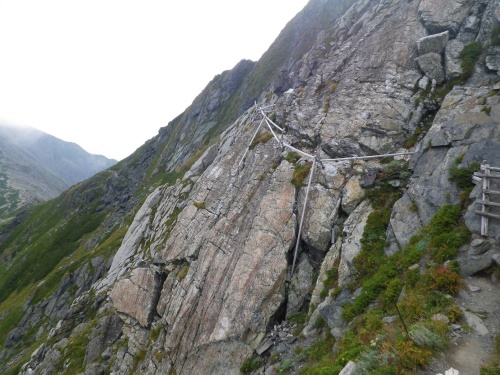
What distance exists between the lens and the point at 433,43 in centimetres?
2545

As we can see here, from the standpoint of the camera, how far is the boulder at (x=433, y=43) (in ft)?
82.0

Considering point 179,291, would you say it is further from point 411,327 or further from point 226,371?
point 411,327

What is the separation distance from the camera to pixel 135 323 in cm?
2905

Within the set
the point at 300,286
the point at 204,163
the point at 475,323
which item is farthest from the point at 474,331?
the point at 204,163

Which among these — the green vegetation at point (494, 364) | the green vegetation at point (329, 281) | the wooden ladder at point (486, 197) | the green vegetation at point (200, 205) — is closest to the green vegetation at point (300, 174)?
the green vegetation at point (329, 281)

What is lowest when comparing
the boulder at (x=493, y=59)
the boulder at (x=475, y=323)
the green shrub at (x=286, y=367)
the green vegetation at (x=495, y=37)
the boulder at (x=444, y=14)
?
the green shrub at (x=286, y=367)

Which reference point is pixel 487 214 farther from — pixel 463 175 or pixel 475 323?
pixel 475 323

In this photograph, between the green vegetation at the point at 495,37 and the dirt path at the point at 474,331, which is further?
the green vegetation at the point at 495,37

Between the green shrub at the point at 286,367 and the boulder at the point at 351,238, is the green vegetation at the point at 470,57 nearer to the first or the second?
the boulder at the point at 351,238

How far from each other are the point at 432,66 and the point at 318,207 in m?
17.2

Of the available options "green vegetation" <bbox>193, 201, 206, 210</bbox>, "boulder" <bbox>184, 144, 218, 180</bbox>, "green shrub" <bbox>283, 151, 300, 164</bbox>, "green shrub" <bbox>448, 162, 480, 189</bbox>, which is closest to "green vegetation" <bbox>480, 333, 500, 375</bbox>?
"green shrub" <bbox>448, 162, 480, 189</bbox>

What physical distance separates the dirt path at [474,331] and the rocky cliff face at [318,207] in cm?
97

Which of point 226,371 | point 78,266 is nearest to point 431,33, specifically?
point 226,371

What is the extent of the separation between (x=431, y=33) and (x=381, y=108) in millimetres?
10397
